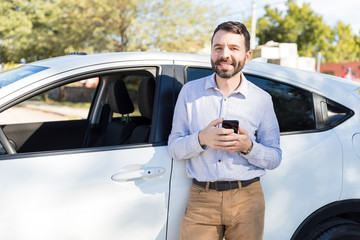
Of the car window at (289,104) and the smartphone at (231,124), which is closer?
the smartphone at (231,124)

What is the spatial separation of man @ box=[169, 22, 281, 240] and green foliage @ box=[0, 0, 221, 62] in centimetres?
1265

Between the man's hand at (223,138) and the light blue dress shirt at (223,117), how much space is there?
13cm

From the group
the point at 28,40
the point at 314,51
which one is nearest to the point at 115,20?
the point at 28,40

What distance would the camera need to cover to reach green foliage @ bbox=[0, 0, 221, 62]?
14.5m

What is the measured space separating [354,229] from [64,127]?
8.62ft

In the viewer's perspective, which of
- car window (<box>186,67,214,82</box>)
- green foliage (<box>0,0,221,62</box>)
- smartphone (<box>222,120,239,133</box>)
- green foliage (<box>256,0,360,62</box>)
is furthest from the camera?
green foliage (<box>256,0,360,62</box>)

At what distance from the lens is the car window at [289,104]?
243 centimetres

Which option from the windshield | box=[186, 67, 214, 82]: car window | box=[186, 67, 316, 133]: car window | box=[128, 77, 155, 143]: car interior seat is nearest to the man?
box=[186, 67, 214, 82]: car window

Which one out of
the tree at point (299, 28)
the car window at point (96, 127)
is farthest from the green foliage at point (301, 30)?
the car window at point (96, 127)

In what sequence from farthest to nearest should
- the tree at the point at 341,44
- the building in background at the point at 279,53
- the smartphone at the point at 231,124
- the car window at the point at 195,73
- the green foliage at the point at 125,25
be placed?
the tree at the point at 341,44 → the green foliage at the point at 125,25 → the building in background at the point at 279,53 → the car window at the point at 195,73 → the smartphone at the point at 231,124

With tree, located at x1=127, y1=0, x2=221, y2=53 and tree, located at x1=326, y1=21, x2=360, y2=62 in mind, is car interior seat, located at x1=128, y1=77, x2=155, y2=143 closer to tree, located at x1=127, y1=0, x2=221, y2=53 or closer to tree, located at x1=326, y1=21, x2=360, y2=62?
tree, located at x1=127, y1=0, x2=221, y2=53

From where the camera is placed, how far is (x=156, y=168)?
6.72 ft

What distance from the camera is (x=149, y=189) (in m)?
2.02

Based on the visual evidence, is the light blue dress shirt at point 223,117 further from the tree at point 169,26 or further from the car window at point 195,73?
the tree at point 169,26
